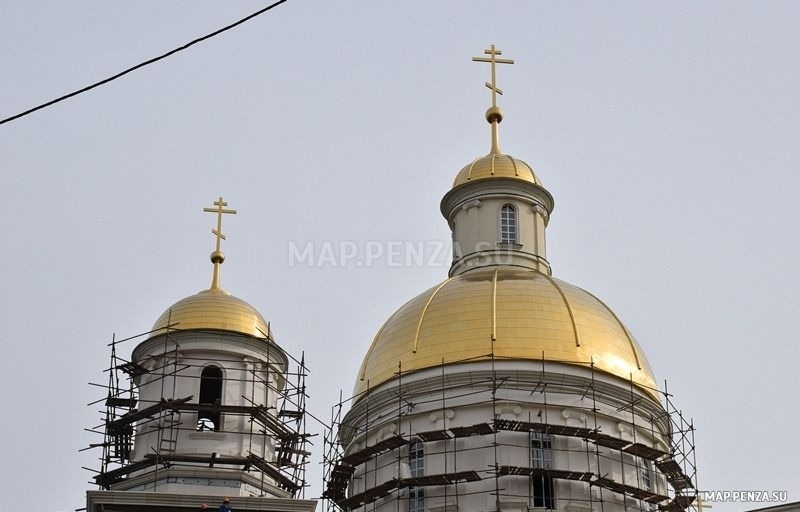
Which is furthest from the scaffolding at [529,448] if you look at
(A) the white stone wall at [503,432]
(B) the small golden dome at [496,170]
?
(B) the small golden dome at [496,170]

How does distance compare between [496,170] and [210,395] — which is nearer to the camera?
[210,395]

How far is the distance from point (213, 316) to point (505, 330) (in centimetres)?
667

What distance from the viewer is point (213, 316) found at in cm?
3256

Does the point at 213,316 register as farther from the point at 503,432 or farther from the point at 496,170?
the point at 496,170

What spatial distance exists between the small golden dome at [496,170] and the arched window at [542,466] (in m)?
8.48

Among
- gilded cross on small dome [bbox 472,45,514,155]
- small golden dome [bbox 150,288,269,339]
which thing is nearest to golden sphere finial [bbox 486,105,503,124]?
gilded cross on small dome [bbox 472,45,514,155]

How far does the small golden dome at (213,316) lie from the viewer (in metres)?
32.4

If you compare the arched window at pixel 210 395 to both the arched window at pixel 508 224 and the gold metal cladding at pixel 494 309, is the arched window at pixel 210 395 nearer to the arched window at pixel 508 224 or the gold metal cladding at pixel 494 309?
the gold metal cladding at pixel 494 309

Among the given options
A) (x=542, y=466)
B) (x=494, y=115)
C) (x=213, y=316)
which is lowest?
(x=542, y=466)

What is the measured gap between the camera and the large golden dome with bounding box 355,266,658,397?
33875 mm

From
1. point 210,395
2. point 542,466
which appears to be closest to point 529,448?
point 542,466

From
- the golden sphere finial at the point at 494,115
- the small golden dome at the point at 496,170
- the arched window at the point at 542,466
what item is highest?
the golden sphere finial at the point at 494,115

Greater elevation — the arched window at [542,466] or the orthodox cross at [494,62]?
the orthodox cross at [494,62]

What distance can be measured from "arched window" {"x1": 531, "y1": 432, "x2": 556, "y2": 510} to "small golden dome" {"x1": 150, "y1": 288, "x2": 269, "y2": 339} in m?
6.49
